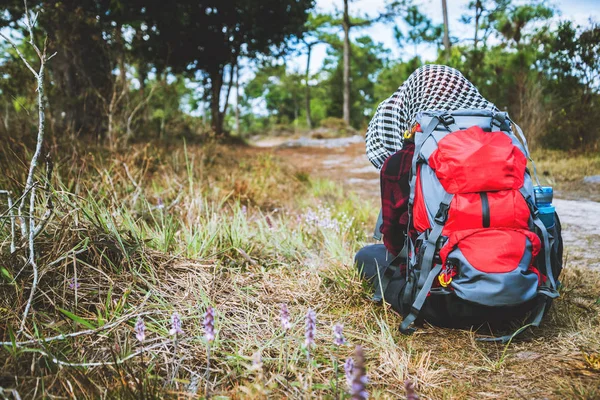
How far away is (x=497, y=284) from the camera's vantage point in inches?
60.3

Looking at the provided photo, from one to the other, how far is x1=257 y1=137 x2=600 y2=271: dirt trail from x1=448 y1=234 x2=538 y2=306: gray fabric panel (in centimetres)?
129

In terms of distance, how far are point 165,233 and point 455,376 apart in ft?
5.78

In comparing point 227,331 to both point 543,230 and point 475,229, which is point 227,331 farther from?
point 543,230

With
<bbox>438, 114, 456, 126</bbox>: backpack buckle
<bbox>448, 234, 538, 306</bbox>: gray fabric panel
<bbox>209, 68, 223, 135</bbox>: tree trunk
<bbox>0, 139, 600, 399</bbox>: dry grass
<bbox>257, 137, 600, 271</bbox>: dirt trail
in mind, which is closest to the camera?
<bbox>0, 139, 600, 399</bbox>: dry grass

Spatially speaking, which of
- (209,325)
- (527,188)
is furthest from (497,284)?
(209,325)

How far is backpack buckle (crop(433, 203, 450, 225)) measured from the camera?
164cm

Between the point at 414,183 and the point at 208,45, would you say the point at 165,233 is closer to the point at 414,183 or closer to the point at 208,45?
the point at 414,183

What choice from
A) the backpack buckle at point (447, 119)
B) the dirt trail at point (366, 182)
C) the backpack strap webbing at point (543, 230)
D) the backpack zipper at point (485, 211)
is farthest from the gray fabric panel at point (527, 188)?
the dirt trail at point (366, 182)

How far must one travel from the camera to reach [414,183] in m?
1.75

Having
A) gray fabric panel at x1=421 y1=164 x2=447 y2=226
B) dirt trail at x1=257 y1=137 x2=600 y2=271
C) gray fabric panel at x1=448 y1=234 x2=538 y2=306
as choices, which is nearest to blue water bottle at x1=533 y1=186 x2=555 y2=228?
gray fabric panel at x1=448 y1=234 x2=538 y2=306

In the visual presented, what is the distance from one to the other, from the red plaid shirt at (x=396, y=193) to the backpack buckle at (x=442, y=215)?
240mm

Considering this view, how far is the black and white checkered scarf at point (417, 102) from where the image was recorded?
2111 mm

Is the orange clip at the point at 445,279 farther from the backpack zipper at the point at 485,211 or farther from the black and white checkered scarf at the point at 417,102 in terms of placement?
the black and white checkered scarf at the point at 417,102

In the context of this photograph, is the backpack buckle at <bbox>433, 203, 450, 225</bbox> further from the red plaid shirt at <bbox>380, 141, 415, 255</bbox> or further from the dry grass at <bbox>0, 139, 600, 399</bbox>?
the dry grass at <bbox>0, 139, 600, 399</bbox>
